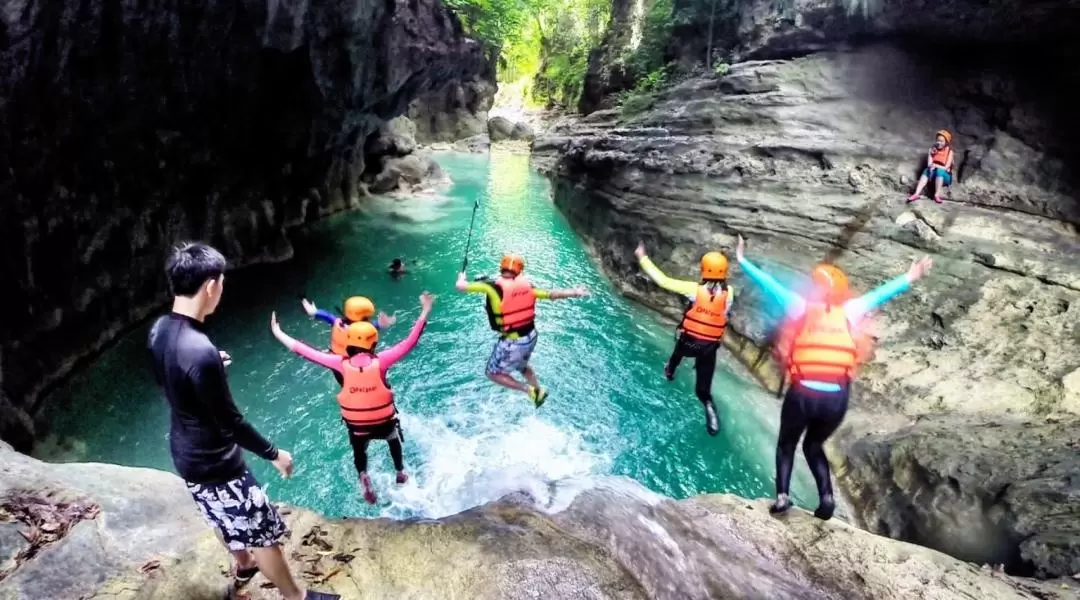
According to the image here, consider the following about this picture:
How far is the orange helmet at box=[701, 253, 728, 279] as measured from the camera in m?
6.56

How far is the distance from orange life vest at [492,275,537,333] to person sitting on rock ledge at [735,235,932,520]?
334 cm

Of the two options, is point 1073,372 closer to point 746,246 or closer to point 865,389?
point 865,389

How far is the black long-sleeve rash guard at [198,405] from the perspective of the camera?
279 centimetres

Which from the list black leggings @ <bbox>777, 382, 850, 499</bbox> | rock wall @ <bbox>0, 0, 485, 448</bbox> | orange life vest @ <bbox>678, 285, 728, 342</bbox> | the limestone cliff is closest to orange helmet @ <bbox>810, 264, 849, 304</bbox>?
black leggings @ <bbox>777, 382, 850, 499</bbox>

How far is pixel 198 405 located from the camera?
2.88 meters

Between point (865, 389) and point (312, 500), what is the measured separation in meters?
8.36

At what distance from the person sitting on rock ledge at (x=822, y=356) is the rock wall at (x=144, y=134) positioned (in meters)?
8.69

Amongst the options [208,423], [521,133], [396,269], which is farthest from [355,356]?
[521,133]

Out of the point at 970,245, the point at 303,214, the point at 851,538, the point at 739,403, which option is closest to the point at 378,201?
the point at 303,214

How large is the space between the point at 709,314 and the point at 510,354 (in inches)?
106

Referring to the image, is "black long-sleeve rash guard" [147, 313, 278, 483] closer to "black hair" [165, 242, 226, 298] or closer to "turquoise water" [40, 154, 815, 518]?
"black hair" [165, 242, 226, 298]

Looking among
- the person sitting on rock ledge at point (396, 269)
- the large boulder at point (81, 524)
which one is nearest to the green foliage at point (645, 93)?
the person sitting on rock ledge at point (396, 269)

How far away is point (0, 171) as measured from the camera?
6.93 metres

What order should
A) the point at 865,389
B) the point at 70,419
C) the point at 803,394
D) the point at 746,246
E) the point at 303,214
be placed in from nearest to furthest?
1. the point at 803,394
2. the point at 70,419
3. the point at 865,389
4. the point at 746,246
5. the point at 303,214
